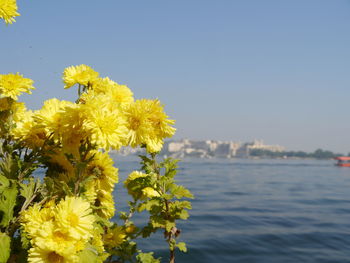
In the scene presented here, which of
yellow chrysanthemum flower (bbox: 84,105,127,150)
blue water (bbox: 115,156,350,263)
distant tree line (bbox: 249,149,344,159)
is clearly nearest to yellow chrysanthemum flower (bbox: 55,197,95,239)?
yellow chrysanthemum flower (bbox: 84,105,127,150)

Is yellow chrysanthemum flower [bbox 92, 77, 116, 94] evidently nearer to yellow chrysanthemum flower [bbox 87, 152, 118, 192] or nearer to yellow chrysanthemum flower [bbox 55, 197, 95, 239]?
yellow chrysanthemum flower [bbox 87, 152, 118, 192]

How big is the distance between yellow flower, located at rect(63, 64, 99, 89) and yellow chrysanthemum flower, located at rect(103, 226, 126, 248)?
2.72 feet

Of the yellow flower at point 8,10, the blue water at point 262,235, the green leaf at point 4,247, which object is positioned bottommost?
the blue water at point 262,235

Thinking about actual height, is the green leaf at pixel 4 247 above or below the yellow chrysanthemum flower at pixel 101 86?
below

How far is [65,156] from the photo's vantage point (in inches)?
48.9

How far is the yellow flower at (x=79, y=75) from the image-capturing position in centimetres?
126

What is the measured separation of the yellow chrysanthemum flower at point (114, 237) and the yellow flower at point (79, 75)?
0.83 meters

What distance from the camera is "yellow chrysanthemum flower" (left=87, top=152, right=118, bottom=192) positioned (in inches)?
49.1

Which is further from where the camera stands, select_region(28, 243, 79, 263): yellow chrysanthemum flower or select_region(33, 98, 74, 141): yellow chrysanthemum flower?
select_region(33, 98, 74, 141): yellow chrysanthemum flower

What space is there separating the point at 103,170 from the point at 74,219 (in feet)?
1.33

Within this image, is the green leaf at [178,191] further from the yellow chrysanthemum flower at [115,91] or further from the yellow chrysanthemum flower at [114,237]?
the yellow chrysanthemum flower at [115,91]

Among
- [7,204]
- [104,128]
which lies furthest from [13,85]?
[104,128]

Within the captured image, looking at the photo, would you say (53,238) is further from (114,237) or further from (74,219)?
(114,237)

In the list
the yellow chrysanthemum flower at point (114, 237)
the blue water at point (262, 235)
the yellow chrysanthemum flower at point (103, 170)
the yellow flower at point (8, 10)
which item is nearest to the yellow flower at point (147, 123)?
the yellow chrysanthemum flower at point (103, 170)
